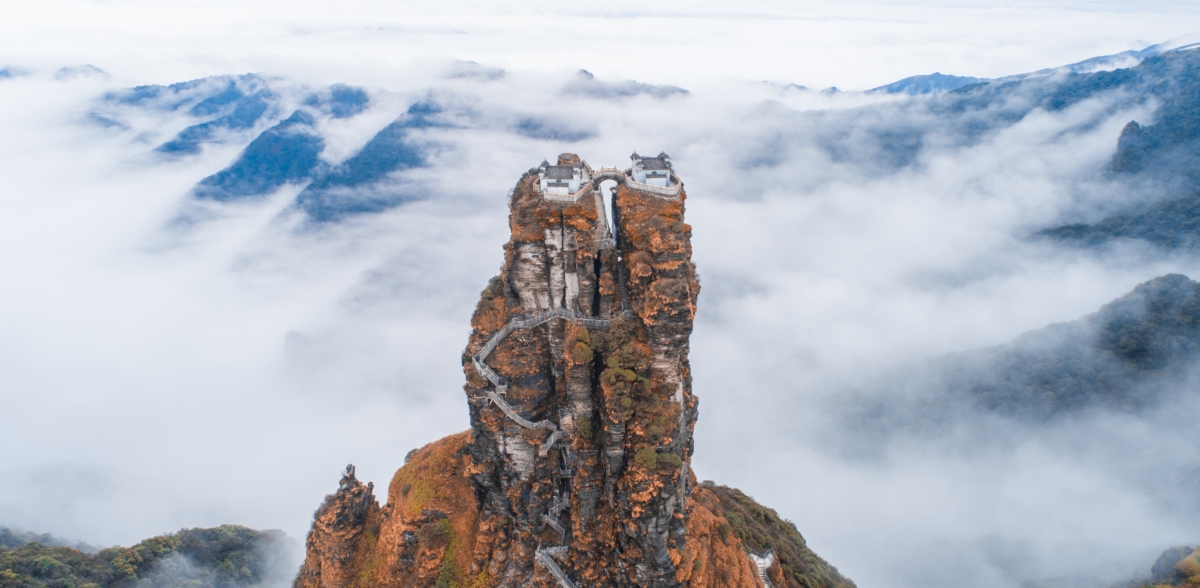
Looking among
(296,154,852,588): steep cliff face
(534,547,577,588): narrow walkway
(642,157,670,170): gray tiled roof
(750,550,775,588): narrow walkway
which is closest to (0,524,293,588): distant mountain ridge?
(296,154,852,588): steep cliff face

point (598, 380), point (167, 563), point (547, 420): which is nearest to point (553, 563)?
point (547, 420)

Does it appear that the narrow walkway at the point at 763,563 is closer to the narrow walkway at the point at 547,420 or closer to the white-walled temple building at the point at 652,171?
the narrow walkway at the point at 547,420

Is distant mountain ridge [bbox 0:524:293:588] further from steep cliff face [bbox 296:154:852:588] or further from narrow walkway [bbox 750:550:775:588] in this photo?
narrow walkway [bbox 750:550:775:588]

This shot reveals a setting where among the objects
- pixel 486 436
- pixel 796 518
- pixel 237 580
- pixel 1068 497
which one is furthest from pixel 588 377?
pixel 1068 497

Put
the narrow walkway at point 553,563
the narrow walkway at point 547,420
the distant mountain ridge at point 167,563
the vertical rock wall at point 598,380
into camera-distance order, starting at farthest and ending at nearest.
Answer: the distant mountain ridge at point 167,563 < the narrow walkway at point 553,563 < the narrow walkway at point 547,420 < the vertical rock wall at point 598,380

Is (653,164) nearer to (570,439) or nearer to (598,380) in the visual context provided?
(598,380)

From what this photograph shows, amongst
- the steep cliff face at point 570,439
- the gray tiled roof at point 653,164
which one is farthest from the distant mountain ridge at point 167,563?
the gray tiled roof at point 653,164

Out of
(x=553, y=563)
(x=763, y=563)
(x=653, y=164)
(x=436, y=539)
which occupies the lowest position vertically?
(x=553, y=563)

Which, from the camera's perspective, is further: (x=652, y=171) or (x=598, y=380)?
(x=598, y=380)
